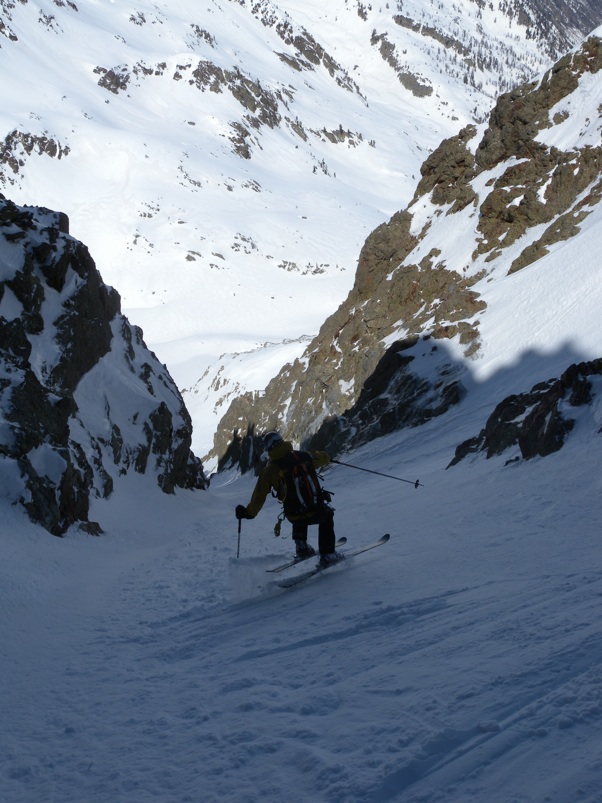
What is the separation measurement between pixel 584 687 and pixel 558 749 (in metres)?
0.50

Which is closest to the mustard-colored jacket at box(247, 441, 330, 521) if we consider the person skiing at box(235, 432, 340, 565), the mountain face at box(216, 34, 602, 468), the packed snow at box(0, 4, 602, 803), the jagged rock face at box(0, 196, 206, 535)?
the person skiing at box(235, 432, 340, 565)

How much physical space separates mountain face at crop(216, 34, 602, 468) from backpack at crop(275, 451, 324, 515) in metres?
18.2

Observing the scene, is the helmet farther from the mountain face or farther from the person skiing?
the mountain face

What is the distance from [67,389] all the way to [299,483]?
14.5 metres

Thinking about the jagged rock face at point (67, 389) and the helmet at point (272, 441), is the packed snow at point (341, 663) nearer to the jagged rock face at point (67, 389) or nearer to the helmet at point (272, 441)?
the helmet at point (272, 441)

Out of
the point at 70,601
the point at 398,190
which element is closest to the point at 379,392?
the point at 70,601

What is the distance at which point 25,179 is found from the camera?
112250mm

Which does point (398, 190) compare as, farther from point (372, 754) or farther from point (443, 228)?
point (372, 754)

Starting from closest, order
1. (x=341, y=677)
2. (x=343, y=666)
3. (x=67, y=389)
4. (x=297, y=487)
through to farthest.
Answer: (x=341, y=677) < (x=343, y=666) < (x=297, y=487) < (x=67, y=389)

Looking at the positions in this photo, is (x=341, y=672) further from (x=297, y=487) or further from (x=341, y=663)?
(x=297, y=487)

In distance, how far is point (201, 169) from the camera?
408 ft

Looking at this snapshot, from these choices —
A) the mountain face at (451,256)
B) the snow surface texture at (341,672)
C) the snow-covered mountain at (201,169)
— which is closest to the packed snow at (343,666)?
the snow surface texture at (341,672)

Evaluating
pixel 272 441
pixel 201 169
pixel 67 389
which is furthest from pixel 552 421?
pixel 201 169

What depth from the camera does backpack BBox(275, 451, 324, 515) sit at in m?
7.77
